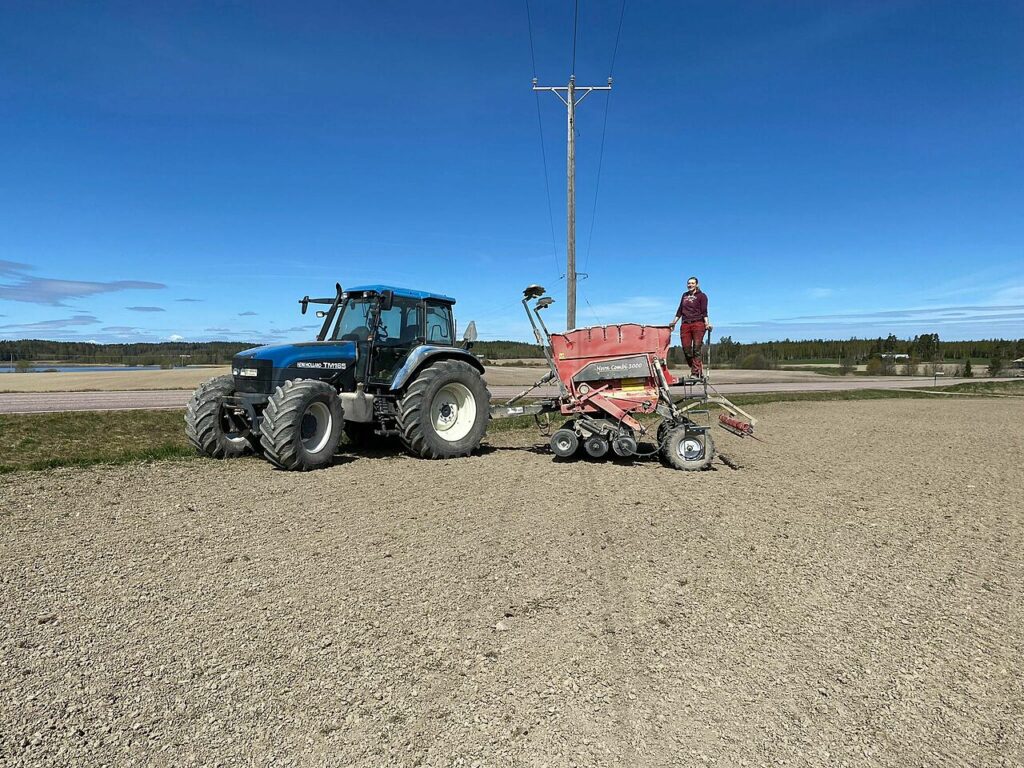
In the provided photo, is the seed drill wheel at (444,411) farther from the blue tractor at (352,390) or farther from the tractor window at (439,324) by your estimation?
the tractor window at (439,324)

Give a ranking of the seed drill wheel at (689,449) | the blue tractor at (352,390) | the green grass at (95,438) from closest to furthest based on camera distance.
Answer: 1. the blue tractor at (352,390)
2. the seed drill wheel at (689,449)
3. the green grass at (95,438)

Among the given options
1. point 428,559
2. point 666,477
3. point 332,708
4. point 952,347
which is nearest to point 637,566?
point 428,559

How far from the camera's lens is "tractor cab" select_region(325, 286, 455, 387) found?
9.00 meters

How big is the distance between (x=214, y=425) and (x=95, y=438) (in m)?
4.22

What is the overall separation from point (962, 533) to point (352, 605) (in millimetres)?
5056

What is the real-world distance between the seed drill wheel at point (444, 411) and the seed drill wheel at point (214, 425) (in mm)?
2217

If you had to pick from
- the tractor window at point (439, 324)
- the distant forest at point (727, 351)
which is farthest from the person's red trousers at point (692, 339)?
the distant forest at point (727, 351)

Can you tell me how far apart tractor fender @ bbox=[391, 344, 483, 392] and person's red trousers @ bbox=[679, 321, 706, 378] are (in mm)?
3175

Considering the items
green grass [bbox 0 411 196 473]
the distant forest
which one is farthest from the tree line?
green grass [bbox 0 411 196 473]

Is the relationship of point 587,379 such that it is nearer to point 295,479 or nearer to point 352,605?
point 295,479

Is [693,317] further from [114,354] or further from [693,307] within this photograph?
[114,354]

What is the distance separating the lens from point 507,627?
3549 mm

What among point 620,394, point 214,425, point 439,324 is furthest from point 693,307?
point 214,425

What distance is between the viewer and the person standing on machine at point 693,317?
9.57 meters
